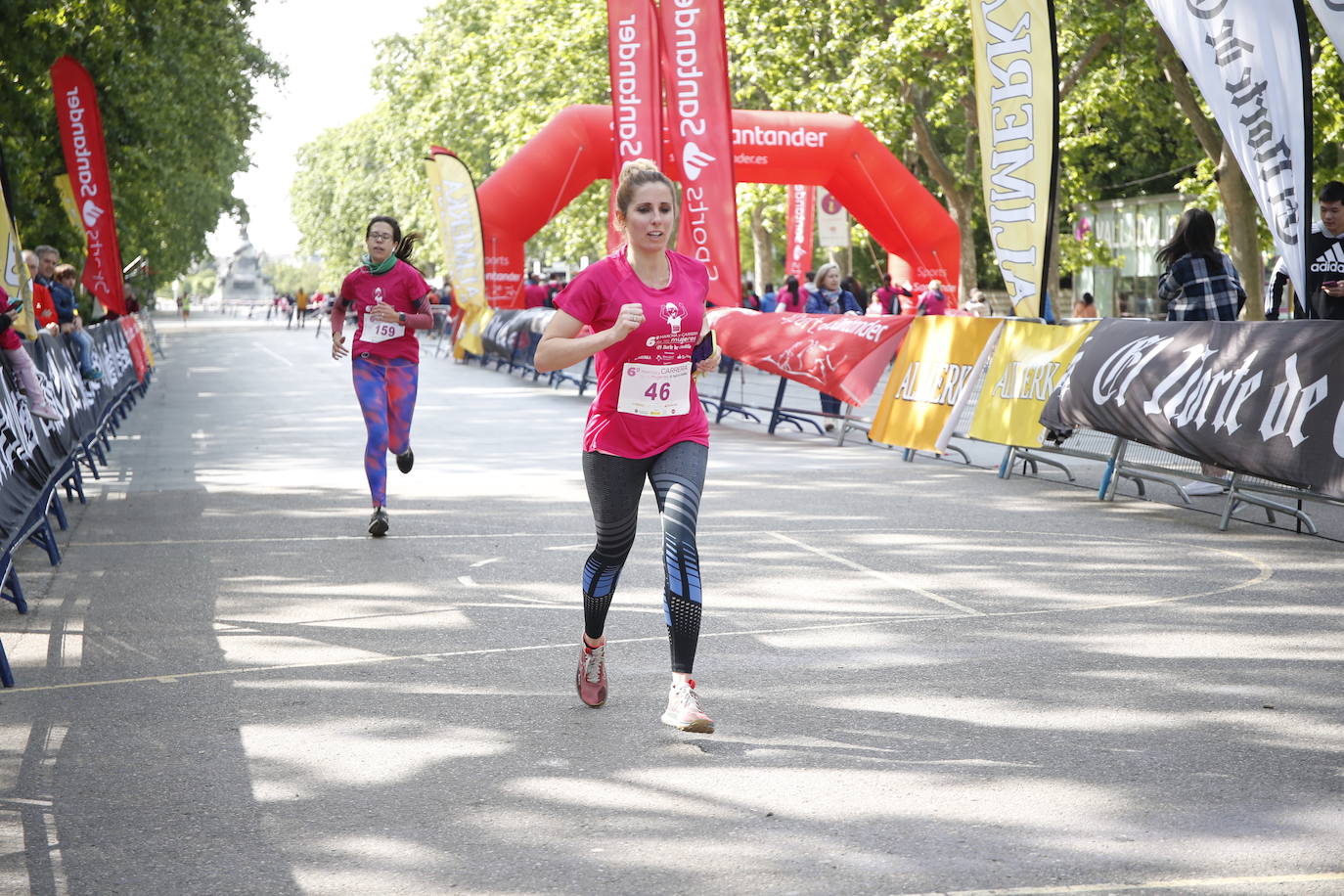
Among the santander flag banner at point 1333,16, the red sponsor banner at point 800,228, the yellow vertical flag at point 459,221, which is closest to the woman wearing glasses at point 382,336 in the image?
the santander flag banner at point 1333,16

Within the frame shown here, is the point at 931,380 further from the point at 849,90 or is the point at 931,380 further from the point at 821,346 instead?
the point at 849,90

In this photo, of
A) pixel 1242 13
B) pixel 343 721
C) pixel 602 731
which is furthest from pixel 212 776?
pixel 1242 13

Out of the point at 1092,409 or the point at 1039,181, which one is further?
the point at 1039,181

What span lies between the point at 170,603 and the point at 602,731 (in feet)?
11.1

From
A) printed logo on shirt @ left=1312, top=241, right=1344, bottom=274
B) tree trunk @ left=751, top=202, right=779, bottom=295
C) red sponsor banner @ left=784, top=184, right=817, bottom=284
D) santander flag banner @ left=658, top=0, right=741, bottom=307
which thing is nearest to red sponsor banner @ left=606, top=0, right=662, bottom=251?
santander flag banner @ left=658, top=0, right=741, bottom=307

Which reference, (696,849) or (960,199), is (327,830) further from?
(960,199)

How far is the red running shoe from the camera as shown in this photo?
5.86 metres

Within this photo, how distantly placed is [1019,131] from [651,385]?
8.06 m

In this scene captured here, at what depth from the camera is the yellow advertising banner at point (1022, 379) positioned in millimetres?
12133

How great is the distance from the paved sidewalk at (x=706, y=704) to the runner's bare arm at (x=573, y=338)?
1.25 metres

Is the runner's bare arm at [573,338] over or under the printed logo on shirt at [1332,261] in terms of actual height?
under

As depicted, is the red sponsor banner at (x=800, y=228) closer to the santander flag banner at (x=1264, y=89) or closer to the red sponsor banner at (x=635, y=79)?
the red sponsor banner at (x=635, y=79)

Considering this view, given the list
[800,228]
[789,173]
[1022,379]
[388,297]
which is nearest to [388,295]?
[388,297]

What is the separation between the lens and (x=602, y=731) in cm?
554
